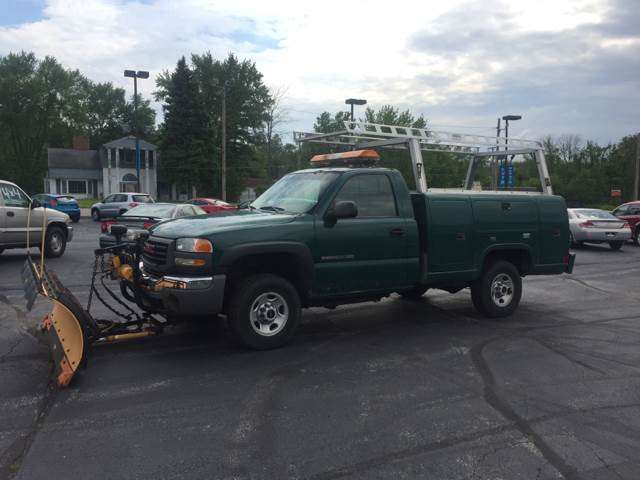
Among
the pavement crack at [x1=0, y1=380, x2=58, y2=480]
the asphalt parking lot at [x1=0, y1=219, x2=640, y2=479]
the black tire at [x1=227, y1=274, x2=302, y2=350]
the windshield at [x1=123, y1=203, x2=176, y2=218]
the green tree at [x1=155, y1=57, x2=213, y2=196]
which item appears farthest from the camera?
the green tree at [x1=155, y1=57, x2=213, y2=196]

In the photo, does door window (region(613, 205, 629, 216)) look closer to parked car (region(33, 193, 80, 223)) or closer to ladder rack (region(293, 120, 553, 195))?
ladder rack (region(293, 120, 553, 195))

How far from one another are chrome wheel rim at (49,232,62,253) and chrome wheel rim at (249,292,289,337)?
9796 mm

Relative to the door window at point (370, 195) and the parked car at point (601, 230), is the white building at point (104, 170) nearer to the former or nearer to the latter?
the parked car at point (601, 230)

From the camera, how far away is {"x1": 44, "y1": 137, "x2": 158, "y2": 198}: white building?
58219 millimetres

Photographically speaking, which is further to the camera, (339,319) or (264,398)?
Result: (339,319)

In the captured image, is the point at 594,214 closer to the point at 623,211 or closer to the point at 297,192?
the point at 623,211

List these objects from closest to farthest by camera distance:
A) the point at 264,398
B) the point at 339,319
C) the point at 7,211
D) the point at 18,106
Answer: the point at 264,398, the point at 339,319, the point at 7,211, the point at 18,106

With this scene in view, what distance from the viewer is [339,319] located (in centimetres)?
778

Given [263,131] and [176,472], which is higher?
[263,131]

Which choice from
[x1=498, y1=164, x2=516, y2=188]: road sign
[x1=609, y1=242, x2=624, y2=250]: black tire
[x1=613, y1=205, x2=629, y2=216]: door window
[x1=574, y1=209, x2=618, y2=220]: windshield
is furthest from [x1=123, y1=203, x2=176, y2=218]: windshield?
[x1=613, y1=205, x2=629, y2=216]: door window

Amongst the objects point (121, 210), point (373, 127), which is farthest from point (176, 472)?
point (121, 210)

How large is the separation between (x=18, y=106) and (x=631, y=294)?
7474 cm

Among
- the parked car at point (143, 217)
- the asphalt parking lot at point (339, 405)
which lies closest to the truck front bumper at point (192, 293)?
the asphalt parking lot at point (339, 405)

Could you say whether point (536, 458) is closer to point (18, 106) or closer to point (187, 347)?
point (187, 347)
